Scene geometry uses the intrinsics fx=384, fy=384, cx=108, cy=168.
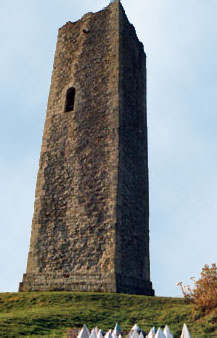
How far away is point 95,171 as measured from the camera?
14734 mm

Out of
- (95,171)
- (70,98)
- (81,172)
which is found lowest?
(95,171)

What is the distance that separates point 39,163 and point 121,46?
623 centimetres

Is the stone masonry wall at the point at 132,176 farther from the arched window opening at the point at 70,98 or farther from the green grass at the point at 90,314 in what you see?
the arched window opening at the point at 70,98

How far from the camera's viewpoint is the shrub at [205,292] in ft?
31.0

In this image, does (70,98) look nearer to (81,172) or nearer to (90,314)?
(81,172)

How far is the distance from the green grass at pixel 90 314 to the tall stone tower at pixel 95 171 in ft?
5.45

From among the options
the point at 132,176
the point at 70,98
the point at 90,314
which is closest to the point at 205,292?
the point at 90,314

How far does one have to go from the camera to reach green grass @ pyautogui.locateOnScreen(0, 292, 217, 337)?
8.17m

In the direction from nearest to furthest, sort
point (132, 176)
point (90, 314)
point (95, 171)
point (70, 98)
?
point (90, 314), point (95, 171), point (132, 176), point (70, 98)

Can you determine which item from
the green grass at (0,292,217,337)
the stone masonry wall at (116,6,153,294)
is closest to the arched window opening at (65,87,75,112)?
the stone masonry wall at (116,6,153,294)

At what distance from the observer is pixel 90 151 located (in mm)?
15234

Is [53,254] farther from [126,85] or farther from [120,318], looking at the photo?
[126,85]

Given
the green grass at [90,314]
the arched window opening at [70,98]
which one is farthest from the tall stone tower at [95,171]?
the green grass at [90,314]

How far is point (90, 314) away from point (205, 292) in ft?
10.0
